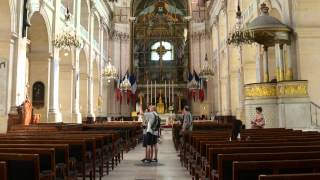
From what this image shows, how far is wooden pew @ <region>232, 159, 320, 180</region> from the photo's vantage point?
2.90 m

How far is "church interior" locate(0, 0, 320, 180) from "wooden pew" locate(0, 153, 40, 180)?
0.01m

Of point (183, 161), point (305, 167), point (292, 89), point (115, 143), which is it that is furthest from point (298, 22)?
point (305, 167)

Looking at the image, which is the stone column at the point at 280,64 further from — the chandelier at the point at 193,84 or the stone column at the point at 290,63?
the chandelier at the point at 193,84

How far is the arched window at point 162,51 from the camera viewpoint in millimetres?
40944

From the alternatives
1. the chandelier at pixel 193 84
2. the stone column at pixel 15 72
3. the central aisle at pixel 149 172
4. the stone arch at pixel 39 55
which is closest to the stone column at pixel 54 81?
the stone arch at pixel 39 55

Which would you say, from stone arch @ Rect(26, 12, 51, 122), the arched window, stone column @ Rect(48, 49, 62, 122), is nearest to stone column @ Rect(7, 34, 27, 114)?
stone arch @ Rect(26, 12, 51, 122)

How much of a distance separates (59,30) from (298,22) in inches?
470

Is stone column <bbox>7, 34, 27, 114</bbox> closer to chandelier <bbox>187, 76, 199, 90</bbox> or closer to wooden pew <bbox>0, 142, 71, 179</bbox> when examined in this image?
wooden pew <bbox>0, 142, 71, 179</bbox>

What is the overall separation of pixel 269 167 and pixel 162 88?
115 feet

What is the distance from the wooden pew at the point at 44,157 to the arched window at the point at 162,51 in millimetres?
36705

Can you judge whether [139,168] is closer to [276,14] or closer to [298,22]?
[298,22]

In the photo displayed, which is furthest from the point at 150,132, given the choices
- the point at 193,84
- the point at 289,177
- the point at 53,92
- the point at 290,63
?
the point at 193,84

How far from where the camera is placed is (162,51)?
4094 cm

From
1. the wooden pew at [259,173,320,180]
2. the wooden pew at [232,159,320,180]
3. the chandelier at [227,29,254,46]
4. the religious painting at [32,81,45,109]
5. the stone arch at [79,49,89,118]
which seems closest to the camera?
the wooden pew at [259,173,320,180]
